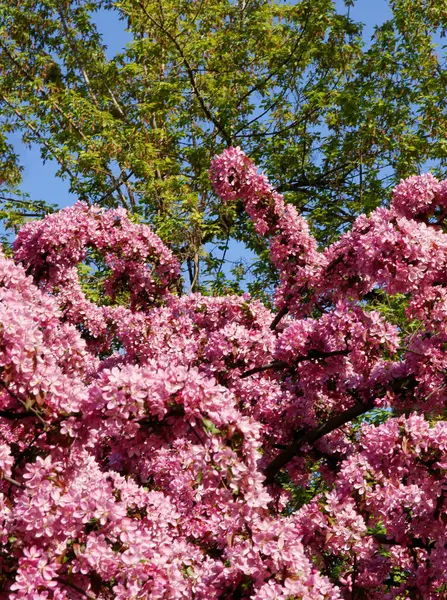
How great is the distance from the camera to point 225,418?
3.41m

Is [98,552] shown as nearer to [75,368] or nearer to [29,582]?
[29,582]

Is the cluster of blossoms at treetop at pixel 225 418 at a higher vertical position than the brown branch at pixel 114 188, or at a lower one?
lower

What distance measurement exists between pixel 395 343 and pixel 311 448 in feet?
5.16

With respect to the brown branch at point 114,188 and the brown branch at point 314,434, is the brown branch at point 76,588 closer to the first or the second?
the brown branch at point 314,434

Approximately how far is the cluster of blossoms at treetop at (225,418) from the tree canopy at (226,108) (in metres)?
6.19

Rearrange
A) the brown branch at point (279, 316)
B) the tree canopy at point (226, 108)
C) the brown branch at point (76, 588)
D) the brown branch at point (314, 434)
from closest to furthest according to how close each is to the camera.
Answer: the brown branch at point (76, 588)
the brown branch at point (314, 434)
the brown branch at point (279, 316)
the tree canopy at point (226, 108)

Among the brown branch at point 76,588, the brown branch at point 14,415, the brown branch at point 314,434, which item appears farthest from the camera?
the brown branch at point 314,434

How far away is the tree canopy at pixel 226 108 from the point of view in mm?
13867

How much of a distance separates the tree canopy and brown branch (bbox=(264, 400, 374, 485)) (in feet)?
22.6

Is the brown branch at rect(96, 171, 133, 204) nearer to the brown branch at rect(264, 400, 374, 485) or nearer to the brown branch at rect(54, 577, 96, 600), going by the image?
the brown branch at rect(264, 400, 374, 485)

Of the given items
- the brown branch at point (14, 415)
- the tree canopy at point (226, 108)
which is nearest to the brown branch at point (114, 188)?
the tree canopy at point (226, 108)

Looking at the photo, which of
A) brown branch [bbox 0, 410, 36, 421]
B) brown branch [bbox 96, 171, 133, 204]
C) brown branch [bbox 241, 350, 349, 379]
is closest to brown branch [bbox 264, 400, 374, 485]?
brown branch [bbox 241, 350, 349, 379]

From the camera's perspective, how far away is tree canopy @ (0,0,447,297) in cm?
1387

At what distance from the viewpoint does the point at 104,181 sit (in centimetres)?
1466
